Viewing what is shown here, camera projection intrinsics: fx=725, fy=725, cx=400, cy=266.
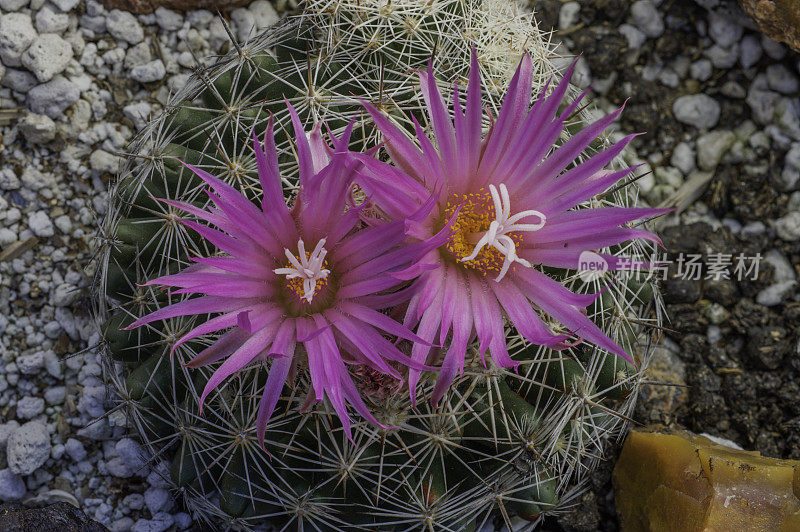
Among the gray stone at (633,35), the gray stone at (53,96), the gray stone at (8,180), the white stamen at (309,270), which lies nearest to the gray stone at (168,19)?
the gray stone at (53,96)

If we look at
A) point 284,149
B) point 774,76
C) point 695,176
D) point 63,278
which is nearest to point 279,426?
point 284,149

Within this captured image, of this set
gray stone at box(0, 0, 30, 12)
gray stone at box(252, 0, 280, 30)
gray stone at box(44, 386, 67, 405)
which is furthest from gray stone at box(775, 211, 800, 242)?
gray stone at box(0, 0, 30, 12)

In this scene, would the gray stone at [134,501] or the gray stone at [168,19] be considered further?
the gray stone at [168,19]

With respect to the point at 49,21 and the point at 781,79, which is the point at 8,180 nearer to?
the point at 49,21

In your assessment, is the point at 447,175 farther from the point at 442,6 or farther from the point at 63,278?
the point at 63,278

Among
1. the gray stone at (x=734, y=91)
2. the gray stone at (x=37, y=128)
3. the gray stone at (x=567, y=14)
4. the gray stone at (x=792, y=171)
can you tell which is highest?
the gray stone at (x=37, y=128)

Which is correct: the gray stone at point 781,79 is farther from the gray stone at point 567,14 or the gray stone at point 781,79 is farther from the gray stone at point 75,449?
the gray stone at point 75,449

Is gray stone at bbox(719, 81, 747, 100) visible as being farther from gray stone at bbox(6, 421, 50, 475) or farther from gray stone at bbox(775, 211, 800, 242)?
gray stone at bbox(6, 421, 50, 475)

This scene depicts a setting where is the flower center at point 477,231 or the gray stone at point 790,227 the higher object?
the flower center at point 477,231
